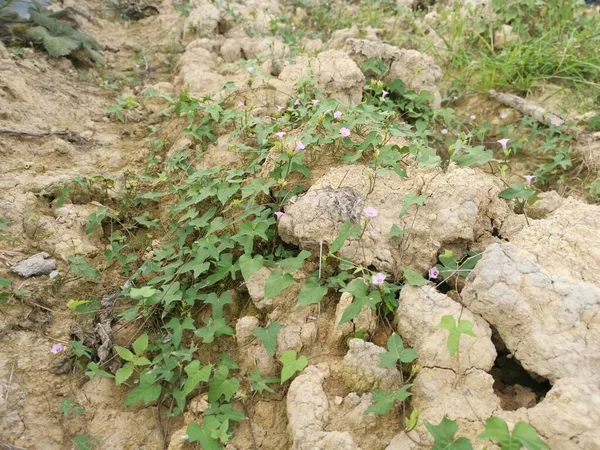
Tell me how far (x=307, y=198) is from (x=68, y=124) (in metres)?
2.49

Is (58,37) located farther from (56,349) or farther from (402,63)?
(56,349)

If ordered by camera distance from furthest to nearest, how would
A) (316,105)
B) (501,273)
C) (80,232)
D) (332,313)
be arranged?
(316,105), (80,232), (332,313), (501,273)

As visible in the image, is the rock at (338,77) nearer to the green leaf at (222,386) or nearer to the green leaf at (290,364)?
the green leaf at (290,364)

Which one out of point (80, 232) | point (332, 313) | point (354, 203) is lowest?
point (80, 232)

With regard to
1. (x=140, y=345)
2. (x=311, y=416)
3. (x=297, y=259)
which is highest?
(x=297, y=259)

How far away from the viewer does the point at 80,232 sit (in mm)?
2885

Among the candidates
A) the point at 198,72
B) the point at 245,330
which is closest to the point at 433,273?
the point at 245,330

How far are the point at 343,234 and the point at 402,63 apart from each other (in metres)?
2.32

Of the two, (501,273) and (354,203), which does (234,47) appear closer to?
(354,203)

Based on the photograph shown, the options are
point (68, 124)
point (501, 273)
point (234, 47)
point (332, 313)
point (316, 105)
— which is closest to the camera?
point (501, 273)

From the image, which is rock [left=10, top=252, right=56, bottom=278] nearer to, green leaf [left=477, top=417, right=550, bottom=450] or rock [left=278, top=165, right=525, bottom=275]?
rock [left=278, top=165, right=525, bottom=275]

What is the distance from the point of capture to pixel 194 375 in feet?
6.52

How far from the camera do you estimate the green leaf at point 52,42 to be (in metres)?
4.29

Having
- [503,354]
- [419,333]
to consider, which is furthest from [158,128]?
[503,354]
